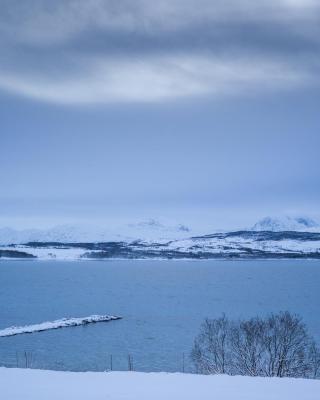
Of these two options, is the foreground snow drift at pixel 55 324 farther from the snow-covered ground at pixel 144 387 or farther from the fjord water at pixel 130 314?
the snow-covered ground at pixel 144 387

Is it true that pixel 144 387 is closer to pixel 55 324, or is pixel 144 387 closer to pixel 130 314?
pixel 55 324

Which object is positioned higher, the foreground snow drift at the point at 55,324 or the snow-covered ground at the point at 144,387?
the snow-covered ground at the point at 144,387

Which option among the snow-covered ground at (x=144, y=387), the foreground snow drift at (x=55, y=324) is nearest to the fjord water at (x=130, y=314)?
the foreground snow drift at (x=55, y=324)

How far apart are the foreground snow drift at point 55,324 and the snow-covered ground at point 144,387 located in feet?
129

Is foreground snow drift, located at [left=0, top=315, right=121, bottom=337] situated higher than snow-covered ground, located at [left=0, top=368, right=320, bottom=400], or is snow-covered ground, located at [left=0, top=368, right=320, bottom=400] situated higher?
snow-covered ground, located at [left=0, top=368, right=320, bottom=400]

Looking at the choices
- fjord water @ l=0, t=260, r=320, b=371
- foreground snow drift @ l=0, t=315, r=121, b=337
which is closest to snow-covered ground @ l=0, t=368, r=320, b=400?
fjord water @ l=0, t=260, r=320, b=371

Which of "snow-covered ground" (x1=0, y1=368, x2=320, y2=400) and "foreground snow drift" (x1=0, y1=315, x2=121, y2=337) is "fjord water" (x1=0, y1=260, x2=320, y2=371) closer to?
"foreground snow drift" (x1=0, y1=315, x2=121, y2=337)

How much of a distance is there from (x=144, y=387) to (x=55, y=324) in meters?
47.4

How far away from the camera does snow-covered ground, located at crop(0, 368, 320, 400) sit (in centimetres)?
1681

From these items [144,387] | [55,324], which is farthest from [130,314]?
[144,387]

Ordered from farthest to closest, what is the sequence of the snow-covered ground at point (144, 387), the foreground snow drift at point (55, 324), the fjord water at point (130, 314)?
the foreground snow drift at point (55, 324)
the fjord water at point (130, 314)
the snow-covered ground at point (144, 387)

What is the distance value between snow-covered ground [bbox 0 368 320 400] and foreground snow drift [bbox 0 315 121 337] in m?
39.3

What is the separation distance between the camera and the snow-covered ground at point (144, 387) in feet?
55.2

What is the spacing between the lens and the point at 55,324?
62.8 m
